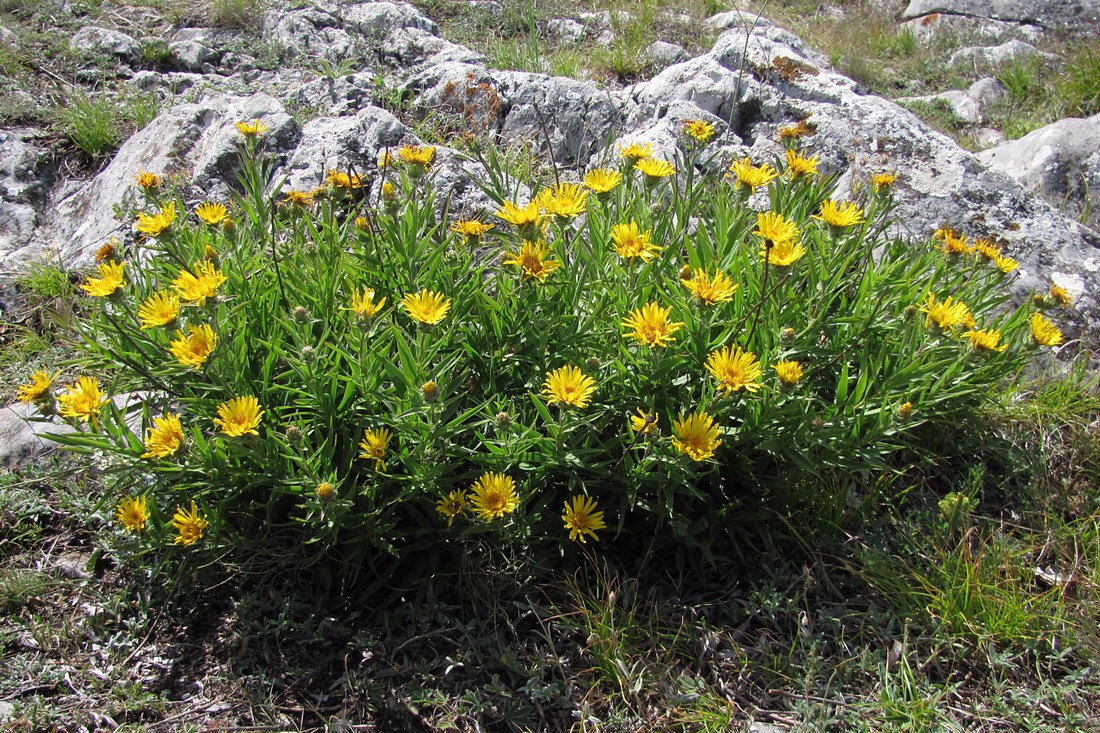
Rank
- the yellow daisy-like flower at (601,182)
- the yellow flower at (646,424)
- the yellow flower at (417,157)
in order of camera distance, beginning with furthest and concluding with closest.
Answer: the yellow flower at (417,157), the yellow daisy-like flower at (601,182), the yellow flower at (646,424)

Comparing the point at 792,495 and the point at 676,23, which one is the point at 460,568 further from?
the point at 676,23

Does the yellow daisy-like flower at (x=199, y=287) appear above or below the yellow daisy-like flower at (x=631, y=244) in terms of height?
below

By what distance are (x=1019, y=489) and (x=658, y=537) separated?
1.30 m

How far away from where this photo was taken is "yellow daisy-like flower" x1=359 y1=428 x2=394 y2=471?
1.95 m

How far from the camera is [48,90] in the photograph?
4.49 m

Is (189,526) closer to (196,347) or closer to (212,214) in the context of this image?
(196,347)

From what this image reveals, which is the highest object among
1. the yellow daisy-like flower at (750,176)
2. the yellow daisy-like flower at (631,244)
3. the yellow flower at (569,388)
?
the yellow daisy-like flower at (750,176)

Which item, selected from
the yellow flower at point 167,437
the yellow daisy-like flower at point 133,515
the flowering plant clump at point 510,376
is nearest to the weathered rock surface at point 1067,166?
the flowering plant clump at point 510,376

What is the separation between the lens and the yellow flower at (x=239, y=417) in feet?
6.02

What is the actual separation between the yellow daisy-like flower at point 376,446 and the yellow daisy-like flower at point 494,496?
252 mm

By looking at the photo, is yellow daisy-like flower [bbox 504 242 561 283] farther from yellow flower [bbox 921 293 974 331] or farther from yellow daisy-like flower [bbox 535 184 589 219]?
yellow flower [bbox 921 293 974 331]

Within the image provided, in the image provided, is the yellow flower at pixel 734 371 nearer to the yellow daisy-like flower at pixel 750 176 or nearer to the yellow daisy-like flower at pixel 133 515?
the yellow daisy-like flower at pixel 750 176

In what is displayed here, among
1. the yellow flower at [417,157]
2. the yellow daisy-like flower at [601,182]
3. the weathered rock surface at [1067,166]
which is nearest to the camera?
the yellow daisy-like flower at [601,182]

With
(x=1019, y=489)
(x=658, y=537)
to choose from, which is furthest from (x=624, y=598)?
(x=1019, y=489)
